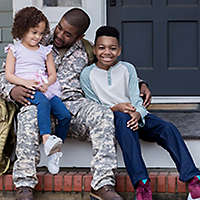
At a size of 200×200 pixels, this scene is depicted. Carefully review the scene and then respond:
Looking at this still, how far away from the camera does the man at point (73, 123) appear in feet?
11.9

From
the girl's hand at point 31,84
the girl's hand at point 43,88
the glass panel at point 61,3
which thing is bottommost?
the girl's hand at point 43,88

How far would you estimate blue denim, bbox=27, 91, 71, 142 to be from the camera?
3.68 m

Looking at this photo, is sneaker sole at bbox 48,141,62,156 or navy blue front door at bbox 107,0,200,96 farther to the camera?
navy blue front door at bbox 107,0,200,96

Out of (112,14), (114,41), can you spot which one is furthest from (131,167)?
(112,14)

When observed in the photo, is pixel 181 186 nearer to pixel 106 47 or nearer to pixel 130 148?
pixel 130 148

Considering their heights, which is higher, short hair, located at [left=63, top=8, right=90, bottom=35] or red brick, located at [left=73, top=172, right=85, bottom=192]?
short hair, located at [left=63, top=8, right=90, bottom=35]

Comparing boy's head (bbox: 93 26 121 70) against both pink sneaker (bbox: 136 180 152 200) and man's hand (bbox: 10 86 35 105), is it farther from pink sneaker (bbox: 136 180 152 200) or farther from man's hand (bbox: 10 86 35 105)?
pink sneaker (bbox: 136 180 152 200)

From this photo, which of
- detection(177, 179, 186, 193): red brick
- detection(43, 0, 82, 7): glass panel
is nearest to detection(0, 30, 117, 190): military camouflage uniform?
detection(177, 179, 186, 193): red brick

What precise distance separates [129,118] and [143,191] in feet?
1.57

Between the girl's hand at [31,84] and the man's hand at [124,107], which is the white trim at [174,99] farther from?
the girl's hand at [31,84]

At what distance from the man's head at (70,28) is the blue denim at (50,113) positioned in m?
0.46

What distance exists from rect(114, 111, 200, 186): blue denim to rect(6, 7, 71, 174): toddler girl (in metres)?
0.39

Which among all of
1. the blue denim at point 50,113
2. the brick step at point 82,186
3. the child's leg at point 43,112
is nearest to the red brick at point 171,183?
the brick step at point 82,186

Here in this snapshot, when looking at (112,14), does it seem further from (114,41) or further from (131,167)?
(131,167)
